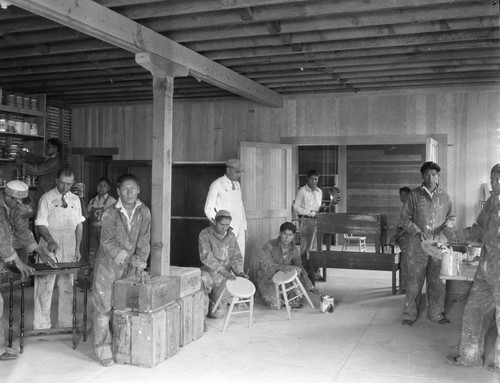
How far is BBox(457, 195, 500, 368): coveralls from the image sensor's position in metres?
4.38

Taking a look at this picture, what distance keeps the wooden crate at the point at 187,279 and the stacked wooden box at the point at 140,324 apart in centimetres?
44

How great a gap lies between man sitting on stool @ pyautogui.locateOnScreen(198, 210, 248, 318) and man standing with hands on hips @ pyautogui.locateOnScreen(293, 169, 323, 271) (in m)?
2.01

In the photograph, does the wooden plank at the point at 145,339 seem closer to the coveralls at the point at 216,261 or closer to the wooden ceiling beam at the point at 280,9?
the coveralls at the point at 216,261

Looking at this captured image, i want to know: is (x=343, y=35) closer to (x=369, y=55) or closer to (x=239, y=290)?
(x=369, y=55)

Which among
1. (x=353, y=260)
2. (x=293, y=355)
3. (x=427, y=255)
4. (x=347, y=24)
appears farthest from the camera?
(x=353, y=260)

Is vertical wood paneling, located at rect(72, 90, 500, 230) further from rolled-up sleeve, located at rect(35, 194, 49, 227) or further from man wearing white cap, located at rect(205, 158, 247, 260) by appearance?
rolled-up sleeve, located at rect(35, 194, 49, 227)

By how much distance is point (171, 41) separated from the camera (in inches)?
221

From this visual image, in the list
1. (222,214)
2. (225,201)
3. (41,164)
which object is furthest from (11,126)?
(222,214)

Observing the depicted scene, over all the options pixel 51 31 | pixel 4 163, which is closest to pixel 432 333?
pixel 51 31

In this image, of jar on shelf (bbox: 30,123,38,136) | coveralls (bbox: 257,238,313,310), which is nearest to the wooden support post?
coveralls (bbox: 257,238,313,310)

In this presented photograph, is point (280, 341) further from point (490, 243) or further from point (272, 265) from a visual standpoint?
point (490, 243)

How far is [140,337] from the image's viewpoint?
15.2 ft

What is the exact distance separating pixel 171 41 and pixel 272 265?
2.86 meters

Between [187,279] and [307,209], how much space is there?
377 cm
